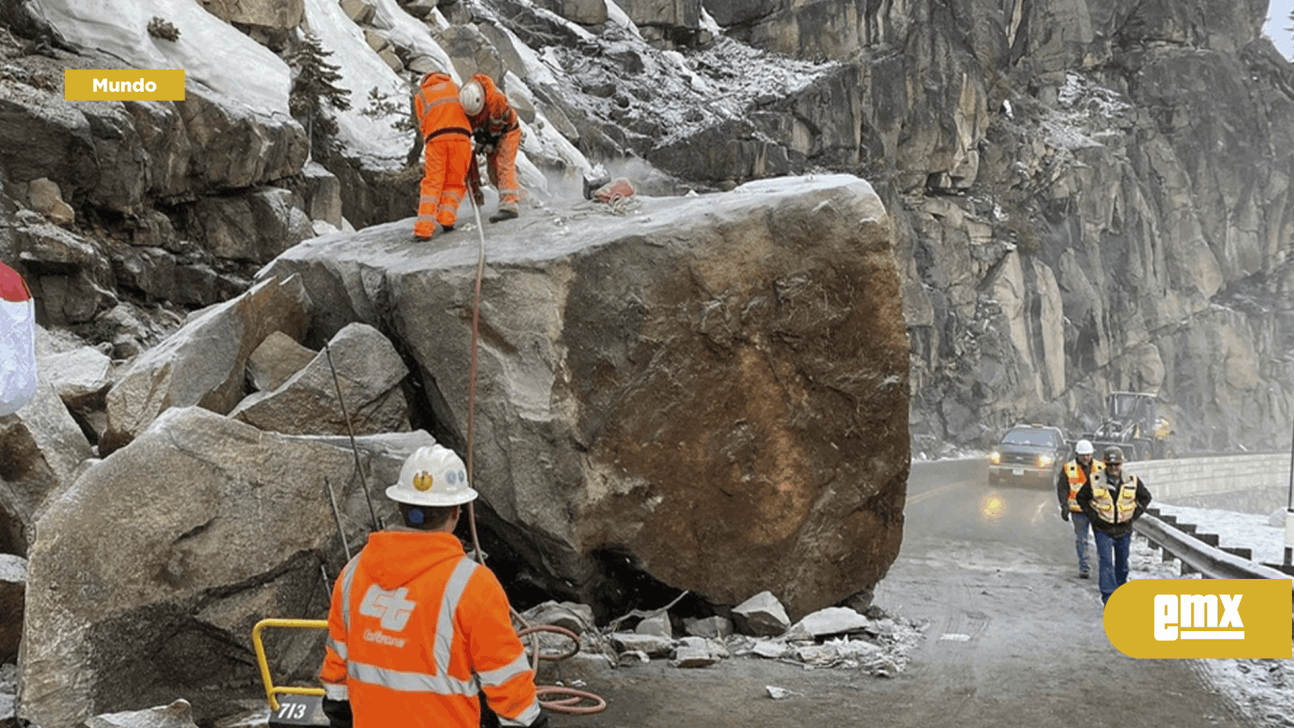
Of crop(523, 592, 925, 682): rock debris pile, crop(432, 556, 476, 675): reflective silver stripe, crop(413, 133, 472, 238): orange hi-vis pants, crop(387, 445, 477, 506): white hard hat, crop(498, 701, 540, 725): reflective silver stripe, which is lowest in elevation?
crop(523, 592, 925, 682): rock debris pile

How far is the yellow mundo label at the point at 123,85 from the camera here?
39.5 feet

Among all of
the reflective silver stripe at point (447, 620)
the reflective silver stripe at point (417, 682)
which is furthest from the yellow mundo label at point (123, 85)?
the reflective silver stripe at point (447, 620)

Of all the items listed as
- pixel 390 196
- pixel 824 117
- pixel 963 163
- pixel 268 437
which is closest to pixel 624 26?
pixel 824 117

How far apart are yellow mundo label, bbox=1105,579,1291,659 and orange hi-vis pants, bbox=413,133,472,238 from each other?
6.63 m

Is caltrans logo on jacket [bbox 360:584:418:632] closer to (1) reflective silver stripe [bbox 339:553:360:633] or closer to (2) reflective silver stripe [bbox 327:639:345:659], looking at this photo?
(1) reflective silver stripe [bbox 339:553:360:633]

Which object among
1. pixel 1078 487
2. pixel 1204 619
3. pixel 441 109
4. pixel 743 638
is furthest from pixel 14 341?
pixel 1078 487

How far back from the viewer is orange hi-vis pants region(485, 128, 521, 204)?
8664mm

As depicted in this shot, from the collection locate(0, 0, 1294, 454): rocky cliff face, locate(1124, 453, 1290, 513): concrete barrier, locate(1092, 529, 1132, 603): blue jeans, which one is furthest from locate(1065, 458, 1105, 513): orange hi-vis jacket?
locate(1124, 453, 1290, 513): concrete barrier

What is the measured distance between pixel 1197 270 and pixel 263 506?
58.1 meters

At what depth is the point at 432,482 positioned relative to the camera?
10.2 feet

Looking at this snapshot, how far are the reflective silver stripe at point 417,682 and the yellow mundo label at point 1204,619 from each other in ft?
21.0

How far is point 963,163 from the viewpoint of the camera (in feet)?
146

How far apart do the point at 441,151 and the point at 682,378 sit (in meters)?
2.87

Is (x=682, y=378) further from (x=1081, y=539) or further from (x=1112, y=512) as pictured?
(x=1081, y=539)
